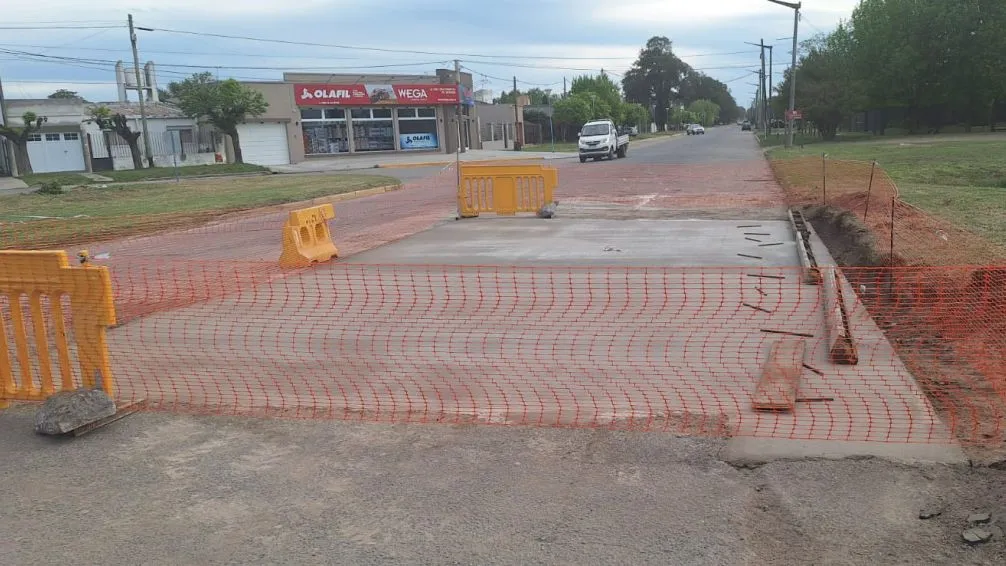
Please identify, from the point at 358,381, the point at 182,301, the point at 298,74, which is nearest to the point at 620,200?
the point at 182,301

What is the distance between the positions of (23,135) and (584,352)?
45.1 m

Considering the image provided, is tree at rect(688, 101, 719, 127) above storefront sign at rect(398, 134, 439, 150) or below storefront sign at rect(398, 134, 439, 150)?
above

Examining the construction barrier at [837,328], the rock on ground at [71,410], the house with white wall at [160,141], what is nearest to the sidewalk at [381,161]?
the house with white wall at [160,141]

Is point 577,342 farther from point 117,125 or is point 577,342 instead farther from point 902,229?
point 117,125

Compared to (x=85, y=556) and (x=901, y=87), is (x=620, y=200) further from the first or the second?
(x=901, y=87)

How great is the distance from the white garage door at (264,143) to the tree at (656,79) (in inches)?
4310

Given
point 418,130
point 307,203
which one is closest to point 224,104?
point 418,130

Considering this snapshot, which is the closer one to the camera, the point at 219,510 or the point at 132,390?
the point at 219,510

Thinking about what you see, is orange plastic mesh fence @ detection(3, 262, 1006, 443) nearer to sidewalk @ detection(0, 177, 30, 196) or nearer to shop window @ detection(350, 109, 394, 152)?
sidewalk @ detection(0, 177, 30, 196)

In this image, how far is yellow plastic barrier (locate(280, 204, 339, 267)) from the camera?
1157 cm

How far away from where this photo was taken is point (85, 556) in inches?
149

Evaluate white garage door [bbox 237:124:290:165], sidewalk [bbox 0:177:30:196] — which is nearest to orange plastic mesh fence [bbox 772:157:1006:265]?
sidewalk [bbox 0:177:30:196]

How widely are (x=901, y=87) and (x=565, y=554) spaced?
199 feet

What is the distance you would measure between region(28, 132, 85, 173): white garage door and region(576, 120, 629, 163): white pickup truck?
2971cm
